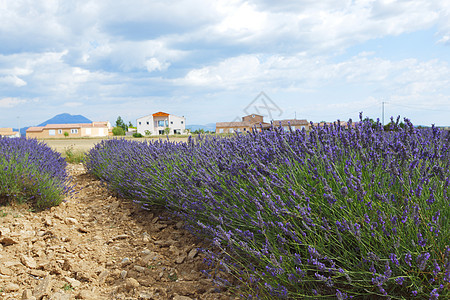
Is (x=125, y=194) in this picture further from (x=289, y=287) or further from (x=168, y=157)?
(x=289, y=287)

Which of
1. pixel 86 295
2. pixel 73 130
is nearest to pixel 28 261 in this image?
pixel 86 295

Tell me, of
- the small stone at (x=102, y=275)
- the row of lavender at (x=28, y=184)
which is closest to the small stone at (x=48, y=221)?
the row of lavender at (x=28, y=184)

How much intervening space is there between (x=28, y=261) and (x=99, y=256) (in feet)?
1.96

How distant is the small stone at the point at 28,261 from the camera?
309 centimetres

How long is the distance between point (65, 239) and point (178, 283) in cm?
172

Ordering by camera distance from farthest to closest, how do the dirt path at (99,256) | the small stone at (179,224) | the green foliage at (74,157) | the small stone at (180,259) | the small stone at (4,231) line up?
the green foliage at (74,157) → the small stone at (179,224) → the small stone at (4,231) → the small stone at (180,259) → the dirt path at (99,256)

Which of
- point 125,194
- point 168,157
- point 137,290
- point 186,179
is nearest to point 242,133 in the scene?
point 168,157

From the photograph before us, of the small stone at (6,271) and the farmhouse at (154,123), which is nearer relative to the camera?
the small stone at (6,271)

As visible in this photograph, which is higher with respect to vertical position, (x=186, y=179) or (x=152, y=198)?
(x=186, y=179)

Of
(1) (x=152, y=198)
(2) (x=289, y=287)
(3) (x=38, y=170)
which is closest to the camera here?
(2) (x=289, y=287)

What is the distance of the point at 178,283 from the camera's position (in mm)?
2682

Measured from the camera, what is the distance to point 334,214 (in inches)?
78.5

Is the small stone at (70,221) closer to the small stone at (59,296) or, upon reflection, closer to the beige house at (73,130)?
the small stone at (59,296)

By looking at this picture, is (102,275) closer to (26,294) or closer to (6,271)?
(26,294)
